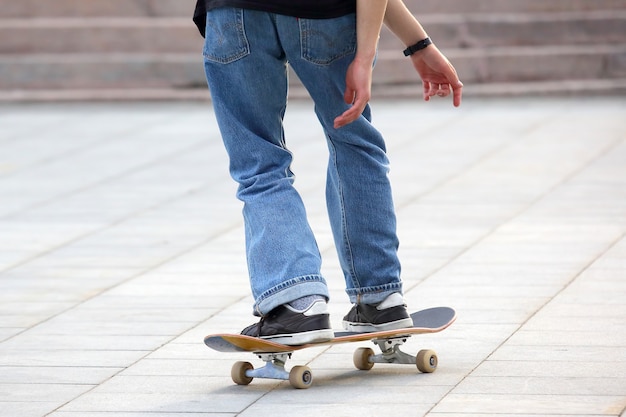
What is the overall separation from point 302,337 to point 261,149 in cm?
53

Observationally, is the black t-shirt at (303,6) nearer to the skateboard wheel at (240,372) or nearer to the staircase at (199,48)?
the skateboard wheel at (240,372)

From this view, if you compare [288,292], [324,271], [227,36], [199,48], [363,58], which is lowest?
[324,271]

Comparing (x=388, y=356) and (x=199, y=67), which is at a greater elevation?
(x=199, y=67)

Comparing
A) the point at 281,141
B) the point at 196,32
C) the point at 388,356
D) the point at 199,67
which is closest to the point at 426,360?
the point at 388,356

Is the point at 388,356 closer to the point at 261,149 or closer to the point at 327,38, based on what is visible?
the point at 261,149

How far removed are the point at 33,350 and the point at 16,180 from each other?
4.35m

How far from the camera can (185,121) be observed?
11.9 m

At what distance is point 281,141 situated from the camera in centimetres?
412

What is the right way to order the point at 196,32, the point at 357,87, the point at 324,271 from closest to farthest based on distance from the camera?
the point at 357,87 → the point at 324,271 → the point at 196,32

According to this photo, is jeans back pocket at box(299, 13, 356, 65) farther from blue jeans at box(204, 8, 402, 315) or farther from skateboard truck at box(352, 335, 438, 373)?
skateboard truck at box(352, 335, 438, 373)

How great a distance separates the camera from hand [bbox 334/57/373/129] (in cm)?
387

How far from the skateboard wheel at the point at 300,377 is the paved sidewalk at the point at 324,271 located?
25mm

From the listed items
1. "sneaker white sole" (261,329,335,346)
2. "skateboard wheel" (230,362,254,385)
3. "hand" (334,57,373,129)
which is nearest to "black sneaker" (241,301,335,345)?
"sneaker white sole" (261,329,335,346)

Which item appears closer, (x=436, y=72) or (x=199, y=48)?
(x=436, y=72)
